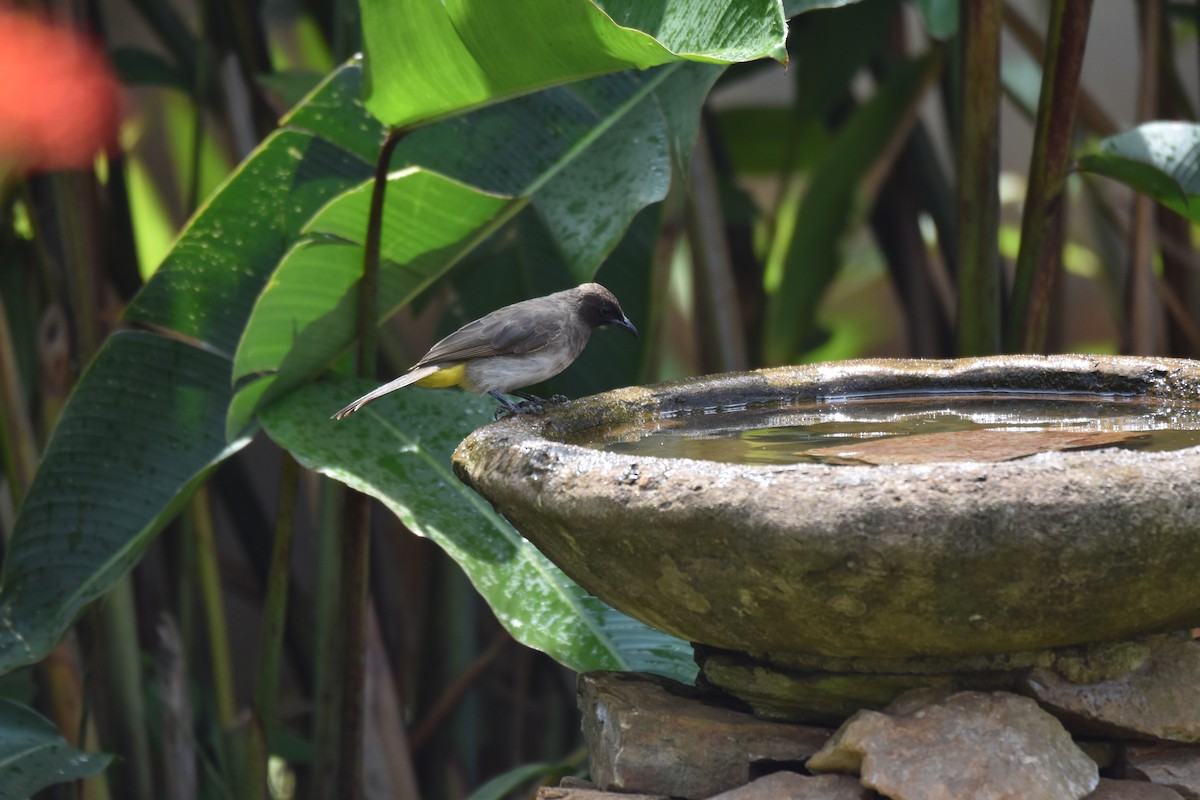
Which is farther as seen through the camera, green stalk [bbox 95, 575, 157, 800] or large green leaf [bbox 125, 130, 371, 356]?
green stalk [bbox 95, 575, 157, 800]

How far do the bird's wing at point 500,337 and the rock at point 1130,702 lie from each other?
1.21 m

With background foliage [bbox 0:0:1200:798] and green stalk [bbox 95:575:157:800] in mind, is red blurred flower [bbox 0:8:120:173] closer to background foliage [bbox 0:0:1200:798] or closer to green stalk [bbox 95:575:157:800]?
background foliage [bbox 0:0:1200:798]

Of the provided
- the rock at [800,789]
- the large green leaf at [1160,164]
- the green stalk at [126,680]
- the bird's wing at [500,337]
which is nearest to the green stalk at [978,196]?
the large green leaf at [1160,164]

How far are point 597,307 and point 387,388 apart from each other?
62cm

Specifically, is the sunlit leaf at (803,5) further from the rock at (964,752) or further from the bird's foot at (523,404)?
the rock at (964,752)

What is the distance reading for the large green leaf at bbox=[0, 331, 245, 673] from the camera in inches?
87.5

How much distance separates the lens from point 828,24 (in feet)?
12.6

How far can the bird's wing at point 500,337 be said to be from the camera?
2291mm

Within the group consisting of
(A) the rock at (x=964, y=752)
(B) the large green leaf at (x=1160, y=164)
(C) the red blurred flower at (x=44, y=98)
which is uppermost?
(C) the red blurred flower at (x=44, y=98)

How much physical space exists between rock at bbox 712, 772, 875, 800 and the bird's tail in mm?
962

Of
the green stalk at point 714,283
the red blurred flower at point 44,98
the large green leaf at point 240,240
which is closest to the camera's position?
the large green leaf at point 240,240

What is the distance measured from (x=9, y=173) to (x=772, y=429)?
1.88m

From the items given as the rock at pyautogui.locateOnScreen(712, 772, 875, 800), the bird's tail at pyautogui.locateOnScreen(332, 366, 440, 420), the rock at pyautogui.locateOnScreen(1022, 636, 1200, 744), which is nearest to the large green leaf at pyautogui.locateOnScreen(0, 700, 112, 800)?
the bird's tail at pyautogui.locateOnScreen(332, 366, 440, 420)

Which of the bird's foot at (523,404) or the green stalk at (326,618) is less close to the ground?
the bird's foot at (523,404)
